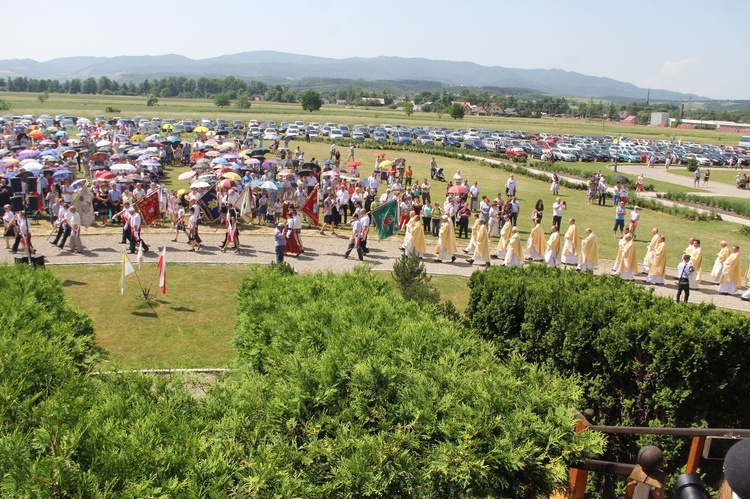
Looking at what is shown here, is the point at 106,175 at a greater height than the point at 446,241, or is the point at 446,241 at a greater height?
the point at 106,175

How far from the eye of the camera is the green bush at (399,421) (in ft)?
16.5

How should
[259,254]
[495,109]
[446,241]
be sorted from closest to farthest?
[259,254], [446,241], [495,109]

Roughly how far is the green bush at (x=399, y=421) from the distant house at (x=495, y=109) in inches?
5639

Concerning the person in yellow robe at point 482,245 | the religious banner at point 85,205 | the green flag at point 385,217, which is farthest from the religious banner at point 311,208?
the religious banner at point 85,205

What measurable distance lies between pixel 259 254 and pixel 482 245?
22.5 ft

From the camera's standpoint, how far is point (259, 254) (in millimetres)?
19031

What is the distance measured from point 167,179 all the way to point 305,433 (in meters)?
30.1

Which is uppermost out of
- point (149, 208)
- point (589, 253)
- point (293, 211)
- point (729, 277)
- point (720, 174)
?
point (720, 174)

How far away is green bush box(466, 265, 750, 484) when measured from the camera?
8312 mm

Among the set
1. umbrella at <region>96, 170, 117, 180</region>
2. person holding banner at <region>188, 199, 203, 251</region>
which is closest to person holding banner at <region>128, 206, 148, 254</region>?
person holding banner at <region>188, 199, 203, 251</region>

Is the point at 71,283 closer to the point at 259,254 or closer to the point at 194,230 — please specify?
Answer: the point at 194,230

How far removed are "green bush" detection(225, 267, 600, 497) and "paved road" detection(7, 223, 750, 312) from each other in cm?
1077

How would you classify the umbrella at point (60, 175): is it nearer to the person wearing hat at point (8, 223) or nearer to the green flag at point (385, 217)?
the person wearing hat at point (8, 223)

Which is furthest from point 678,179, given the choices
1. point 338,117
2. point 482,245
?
point 338,117
